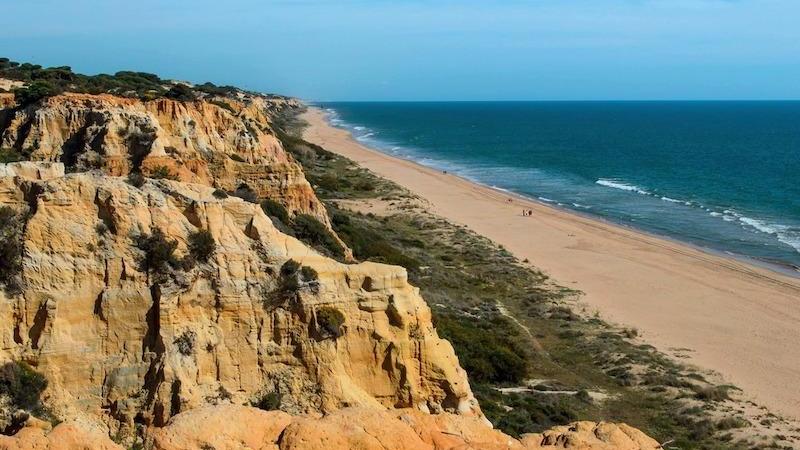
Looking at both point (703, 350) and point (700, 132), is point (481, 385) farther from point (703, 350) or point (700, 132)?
point (700, 132)

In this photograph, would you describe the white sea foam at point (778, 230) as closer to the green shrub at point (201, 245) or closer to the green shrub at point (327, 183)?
the green shrub at point (327, 183)

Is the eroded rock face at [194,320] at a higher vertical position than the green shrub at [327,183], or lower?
higher

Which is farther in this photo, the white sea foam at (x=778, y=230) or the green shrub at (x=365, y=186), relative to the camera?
the green shrub at (x=365, y=186)

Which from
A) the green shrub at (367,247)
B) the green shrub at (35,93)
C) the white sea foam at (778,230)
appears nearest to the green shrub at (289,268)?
the green shrub at (367,247)

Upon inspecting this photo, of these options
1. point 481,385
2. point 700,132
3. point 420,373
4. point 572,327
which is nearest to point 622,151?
point 700,132

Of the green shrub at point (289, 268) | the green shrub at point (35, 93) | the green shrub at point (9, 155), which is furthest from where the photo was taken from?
the green shrub at point (35, 93)

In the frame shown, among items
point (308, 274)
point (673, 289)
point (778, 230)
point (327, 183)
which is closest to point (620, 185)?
point (778, 230)
